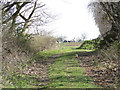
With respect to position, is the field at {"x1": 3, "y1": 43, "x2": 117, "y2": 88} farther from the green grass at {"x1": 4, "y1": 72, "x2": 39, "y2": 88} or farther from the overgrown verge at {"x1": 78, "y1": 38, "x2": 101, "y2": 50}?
the overgrown verge at {"x1": 78, "y1": 38, "x2": 101, "y2": 50}

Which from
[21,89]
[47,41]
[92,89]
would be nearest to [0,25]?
[21,89]

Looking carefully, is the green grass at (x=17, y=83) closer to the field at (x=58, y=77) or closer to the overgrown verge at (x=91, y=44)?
the field at (x=58, y=77)

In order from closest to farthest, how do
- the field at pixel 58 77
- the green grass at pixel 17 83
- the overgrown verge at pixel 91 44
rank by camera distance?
the green grass at pixel 17 83
the field at pixel 58 77
the overgrown verge at pixel 91 44

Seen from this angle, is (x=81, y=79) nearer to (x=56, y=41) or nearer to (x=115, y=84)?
(x=115, y=84)

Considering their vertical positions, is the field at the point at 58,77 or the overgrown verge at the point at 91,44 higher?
the field at the point at 58,77

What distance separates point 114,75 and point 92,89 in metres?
1.83

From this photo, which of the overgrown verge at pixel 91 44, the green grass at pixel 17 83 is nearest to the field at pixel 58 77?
the green grass at pixel 17 83

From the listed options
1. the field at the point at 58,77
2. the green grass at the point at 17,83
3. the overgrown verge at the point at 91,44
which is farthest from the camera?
the overgrown verge at the point at 91,44

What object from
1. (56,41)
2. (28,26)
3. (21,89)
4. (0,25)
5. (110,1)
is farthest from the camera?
(56,41)

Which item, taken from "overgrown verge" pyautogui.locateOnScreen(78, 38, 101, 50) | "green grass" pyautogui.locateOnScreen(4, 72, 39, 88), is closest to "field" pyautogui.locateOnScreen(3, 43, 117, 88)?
"green grass" pyautogui.locateOnScreen(4, 72, 39, 88)

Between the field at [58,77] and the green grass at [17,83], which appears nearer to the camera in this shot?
the green grass at [17,83]

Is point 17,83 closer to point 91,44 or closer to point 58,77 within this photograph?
point 58,77

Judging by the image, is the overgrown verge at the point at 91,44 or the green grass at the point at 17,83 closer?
the green grass at the point at 17,83

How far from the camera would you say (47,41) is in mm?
22438
